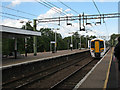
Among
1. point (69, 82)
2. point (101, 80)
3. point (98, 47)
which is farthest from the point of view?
point (98, 47)

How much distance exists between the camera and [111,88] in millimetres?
6461

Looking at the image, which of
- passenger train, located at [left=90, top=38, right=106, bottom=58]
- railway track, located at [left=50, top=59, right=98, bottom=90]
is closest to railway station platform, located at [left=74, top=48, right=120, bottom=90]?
railway track, located at [left=50, top=59, right=98, bottom=90]

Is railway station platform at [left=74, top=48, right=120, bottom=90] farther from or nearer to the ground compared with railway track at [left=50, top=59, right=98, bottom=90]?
farther from the ground

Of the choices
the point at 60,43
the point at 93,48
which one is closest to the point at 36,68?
the point at 93,48

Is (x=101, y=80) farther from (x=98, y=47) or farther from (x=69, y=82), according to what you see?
(x=98, y=47)

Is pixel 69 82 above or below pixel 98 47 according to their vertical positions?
below

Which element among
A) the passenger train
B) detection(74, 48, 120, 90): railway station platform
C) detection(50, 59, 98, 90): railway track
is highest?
the passenger train

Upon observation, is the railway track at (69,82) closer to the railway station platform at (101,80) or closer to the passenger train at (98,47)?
the railway station platform at (101,80)

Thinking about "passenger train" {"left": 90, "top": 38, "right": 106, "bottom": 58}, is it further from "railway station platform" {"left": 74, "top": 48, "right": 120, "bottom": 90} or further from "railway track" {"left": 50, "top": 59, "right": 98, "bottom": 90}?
"railway station platform" {"left": 74, "top": 48, "right": 120, "bottom": 90}

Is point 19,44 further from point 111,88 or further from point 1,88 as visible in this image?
point 111,88

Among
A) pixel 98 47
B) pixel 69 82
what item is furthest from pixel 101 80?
pixel 98 47

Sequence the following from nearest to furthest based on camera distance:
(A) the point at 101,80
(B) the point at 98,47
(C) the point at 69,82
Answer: (A) the point at 101,80 → (C) the point at 69,82 → (B) the point at 98,47

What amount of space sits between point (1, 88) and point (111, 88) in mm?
5361

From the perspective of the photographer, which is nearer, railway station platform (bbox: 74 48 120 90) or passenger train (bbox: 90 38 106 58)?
railway station platform (bbox: 74 48 120 90)
